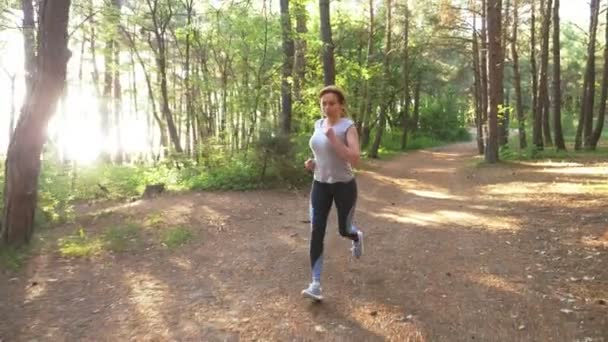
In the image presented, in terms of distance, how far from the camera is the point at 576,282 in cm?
491

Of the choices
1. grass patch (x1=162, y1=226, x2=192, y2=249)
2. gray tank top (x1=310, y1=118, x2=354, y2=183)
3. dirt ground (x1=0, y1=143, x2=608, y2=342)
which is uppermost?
gray tank top (x1=310, y1=118, x2=354, y2=183)

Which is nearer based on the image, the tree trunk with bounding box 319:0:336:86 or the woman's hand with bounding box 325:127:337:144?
the woman's hand with bounding box 325:127:337:144

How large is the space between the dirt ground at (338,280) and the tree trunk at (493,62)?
687 cm

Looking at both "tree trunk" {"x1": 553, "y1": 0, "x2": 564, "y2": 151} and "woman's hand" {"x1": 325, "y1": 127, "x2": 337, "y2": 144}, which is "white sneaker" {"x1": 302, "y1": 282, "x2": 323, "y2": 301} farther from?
A: "tree trunk" {"x1": 553, "y1": 0, "x2": 564, "y2": 151}

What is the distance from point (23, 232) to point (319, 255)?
178 inches

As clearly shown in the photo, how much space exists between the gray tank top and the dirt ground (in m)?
1.20

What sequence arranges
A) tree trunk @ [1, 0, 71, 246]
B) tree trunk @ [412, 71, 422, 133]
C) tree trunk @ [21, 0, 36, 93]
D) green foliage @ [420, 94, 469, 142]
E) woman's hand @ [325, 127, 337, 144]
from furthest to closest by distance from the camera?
green foliage @ [420, 94, 469, 142] → tree trunk @ [412, 71, 422, 133] → tree trunk @ [21, 0, 36, 93] → tree trunk @ [1, 0, 71, 246] → woman's hand @ [325, 127, 337, 144]

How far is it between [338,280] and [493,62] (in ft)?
41.5

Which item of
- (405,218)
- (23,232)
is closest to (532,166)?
(405,218)

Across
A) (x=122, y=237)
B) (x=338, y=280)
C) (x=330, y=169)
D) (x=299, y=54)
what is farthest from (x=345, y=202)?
(x=299, y=54)

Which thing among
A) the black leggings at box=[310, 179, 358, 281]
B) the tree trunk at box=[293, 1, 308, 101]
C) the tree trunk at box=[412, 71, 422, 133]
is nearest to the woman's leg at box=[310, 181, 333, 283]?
the black leggings at box=[310, 179, 358, 281]

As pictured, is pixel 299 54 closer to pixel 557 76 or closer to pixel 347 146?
pixel 557 76

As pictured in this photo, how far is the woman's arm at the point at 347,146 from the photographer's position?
430 centimetres

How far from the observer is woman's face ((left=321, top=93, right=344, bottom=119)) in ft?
14.7
